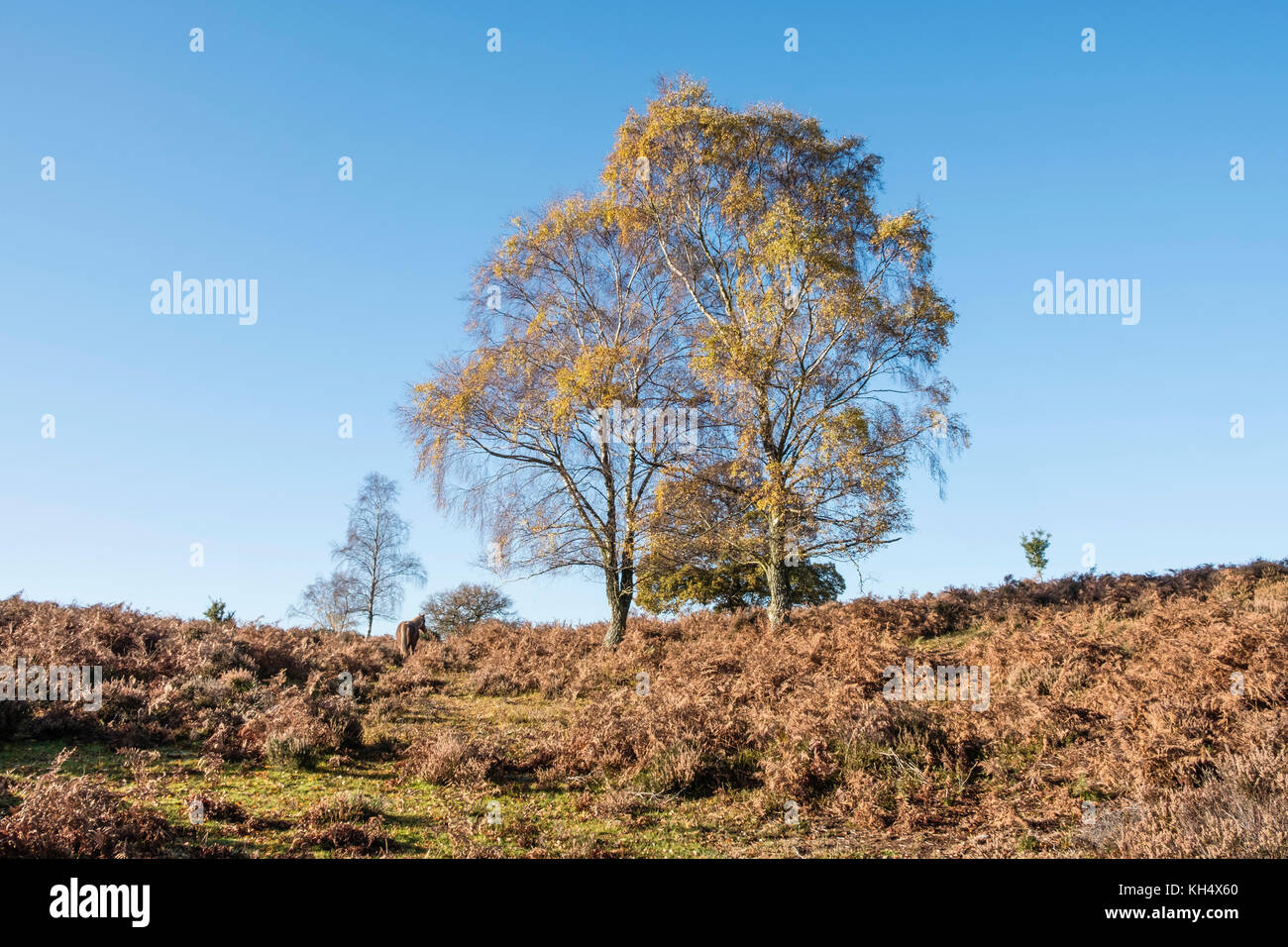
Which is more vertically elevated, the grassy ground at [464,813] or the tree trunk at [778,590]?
the tree trunk at [778,590]

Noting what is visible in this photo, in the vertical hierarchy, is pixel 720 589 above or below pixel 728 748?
above

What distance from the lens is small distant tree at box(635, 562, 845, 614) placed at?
25.2 meters

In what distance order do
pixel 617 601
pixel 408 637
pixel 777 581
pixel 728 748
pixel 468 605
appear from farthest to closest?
pixel 468 605
pixel 408 637
pixel 617 601
pixel 777 581
pixel 728 748

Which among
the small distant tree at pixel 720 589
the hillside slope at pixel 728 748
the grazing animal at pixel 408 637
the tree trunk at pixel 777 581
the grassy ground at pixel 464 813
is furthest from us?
the small distant tree at pixel 720 589

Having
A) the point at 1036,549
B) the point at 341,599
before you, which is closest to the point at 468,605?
the point at 341,599

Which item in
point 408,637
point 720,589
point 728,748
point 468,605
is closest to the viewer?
point 728,748

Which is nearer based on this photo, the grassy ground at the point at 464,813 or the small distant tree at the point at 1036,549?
the grassy ground at the point at 464,813

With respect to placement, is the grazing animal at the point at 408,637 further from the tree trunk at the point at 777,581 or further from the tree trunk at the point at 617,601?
the tree trunk at the point at 777,581

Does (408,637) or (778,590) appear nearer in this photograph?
(778,590)

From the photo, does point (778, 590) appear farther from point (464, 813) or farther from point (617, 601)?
point (464, 813)

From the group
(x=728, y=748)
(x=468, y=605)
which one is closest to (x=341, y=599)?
(x=468, y=605)

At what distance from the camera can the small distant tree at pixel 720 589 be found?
2524 cm

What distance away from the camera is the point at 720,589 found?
26312 mm

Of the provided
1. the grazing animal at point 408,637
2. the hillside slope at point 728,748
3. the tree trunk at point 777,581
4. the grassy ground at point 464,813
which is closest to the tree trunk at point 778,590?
the tree trunk at point 777,581
